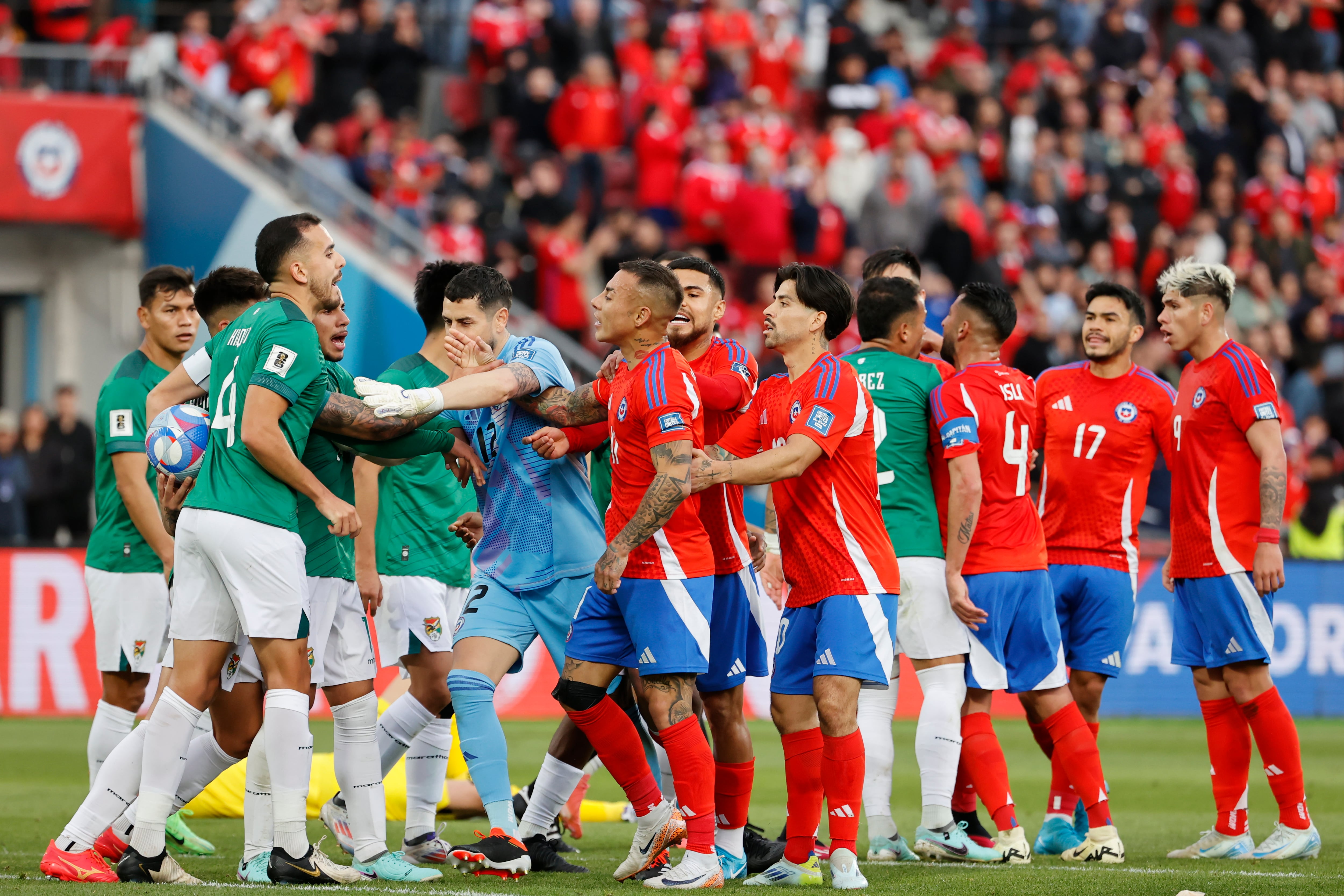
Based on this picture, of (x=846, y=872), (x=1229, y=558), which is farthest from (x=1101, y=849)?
(x=846, y=872)

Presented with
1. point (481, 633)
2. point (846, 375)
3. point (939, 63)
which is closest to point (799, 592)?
point (846, 375)

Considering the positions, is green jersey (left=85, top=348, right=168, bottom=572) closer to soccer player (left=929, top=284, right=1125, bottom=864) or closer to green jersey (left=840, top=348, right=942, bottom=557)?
green jersey (left=840, top=348, right=942, bottom=557)

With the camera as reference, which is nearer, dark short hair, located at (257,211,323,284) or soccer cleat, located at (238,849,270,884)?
soccer cleat, located at (238,849,270,884)

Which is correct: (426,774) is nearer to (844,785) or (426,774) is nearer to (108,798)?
(108,798)

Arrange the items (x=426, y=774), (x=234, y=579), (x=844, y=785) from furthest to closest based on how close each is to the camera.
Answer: (x=426, y=774), (x=844, y=785), (x=234, y=579)

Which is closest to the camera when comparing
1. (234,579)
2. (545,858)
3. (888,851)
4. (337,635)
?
(234,579)

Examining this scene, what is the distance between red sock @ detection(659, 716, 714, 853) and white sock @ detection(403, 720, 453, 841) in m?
1.41

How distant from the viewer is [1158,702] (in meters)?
15.4

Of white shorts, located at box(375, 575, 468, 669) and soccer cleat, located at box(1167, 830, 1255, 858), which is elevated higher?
white shorts, located at box(375, 575, 468, 669)

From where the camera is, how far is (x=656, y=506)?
20.7ft

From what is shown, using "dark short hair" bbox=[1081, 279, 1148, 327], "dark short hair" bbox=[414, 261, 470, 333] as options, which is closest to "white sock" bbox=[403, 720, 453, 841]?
"dark short hair" bbox=[414, 261, 470, 333]

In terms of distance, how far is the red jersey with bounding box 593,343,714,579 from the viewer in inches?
254

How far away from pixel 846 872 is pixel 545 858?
4.78 feet

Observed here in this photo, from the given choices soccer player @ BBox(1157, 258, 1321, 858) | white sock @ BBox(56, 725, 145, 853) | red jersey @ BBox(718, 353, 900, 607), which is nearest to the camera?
white sock @ BBox(56, 725, 145, 853)
